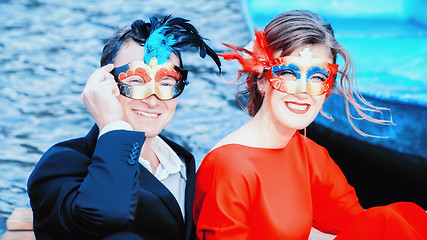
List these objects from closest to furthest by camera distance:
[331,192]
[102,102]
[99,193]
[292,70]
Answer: [99,193], [102,102], [292,70], [331,192]

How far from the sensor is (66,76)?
6.12 metres

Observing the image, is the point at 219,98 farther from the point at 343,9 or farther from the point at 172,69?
the point at 172,69

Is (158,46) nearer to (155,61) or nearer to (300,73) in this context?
(155,61)

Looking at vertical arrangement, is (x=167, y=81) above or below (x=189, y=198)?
above

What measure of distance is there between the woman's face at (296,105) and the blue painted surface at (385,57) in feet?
0.78

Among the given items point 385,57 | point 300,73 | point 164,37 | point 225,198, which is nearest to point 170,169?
point 225,198

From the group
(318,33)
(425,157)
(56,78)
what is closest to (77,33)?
(56,78)

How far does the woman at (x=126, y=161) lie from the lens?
1393 millimetres

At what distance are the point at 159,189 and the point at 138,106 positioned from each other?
0.93 feet

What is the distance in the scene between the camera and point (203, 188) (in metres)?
1.79

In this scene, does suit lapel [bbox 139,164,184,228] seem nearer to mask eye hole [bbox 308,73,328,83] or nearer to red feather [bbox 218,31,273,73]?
red feather [bbox 218,31,273,73]

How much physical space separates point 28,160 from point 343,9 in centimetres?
554

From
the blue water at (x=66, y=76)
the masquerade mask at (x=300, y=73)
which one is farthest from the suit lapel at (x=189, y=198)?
the blue water at (x=66, y=76)

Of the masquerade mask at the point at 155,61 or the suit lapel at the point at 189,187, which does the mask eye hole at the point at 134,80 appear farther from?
the suit lapel at the point at 189,187
